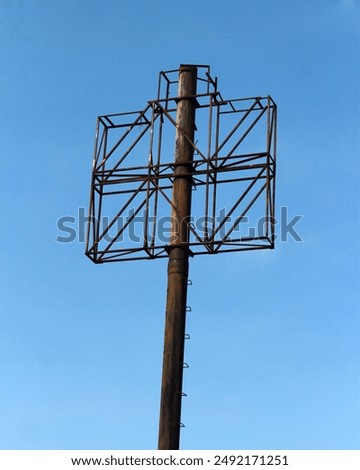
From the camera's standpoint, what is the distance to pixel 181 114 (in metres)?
24.8

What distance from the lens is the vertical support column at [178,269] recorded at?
2233 cm

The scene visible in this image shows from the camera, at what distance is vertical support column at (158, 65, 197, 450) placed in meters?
22.3

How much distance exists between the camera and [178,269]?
23359mm

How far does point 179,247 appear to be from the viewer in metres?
23.5

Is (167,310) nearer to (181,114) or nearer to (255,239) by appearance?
(255,239)
